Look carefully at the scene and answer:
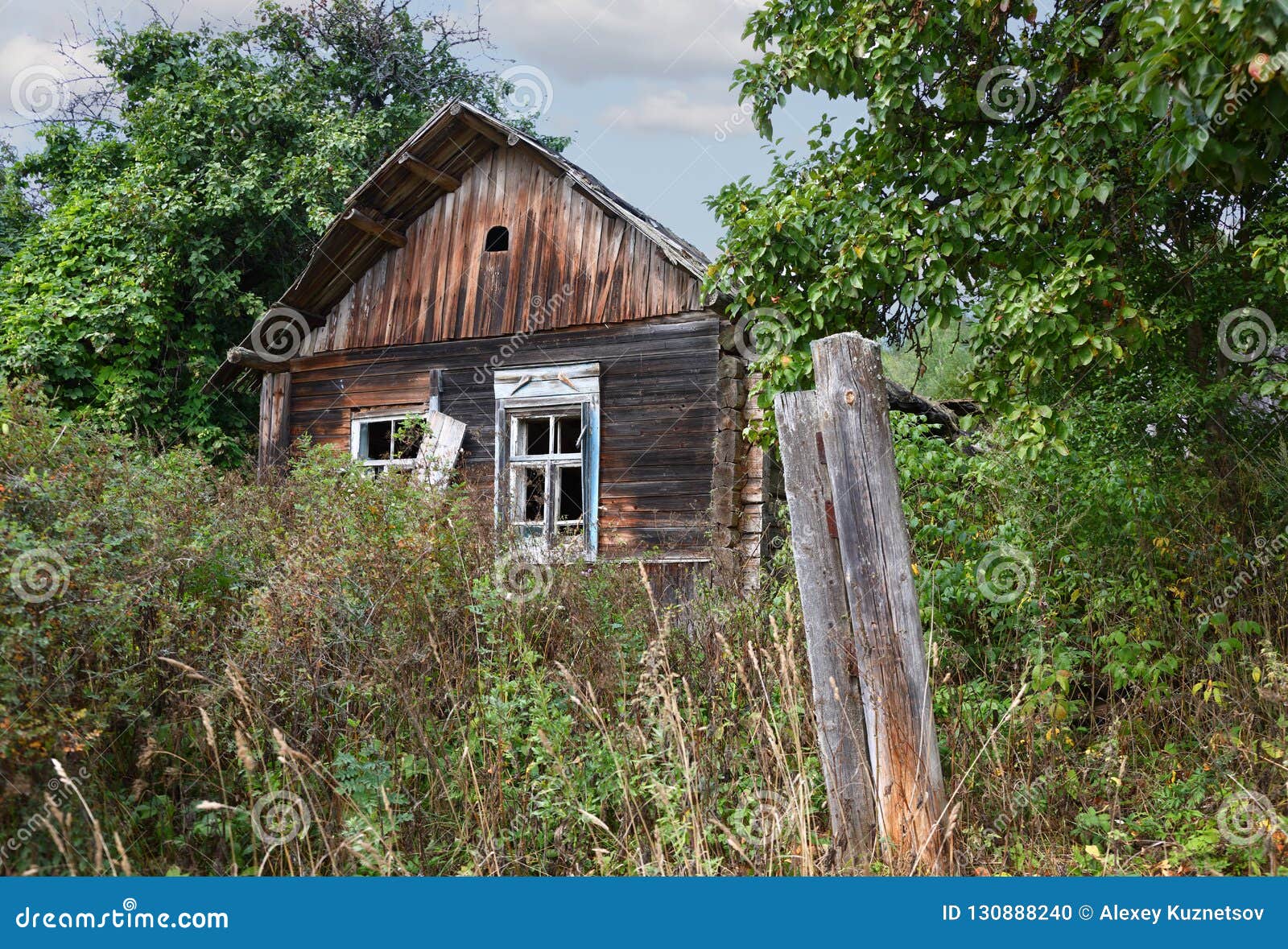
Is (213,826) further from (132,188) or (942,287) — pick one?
(132,188)

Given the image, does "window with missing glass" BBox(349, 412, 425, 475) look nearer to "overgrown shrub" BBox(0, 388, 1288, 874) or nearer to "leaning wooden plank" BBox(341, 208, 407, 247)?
"leaning wooden plank" BBox(341, 208, 407, 247)

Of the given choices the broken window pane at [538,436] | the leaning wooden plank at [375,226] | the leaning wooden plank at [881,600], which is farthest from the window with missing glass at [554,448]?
the leaning wooden plank at [881,600]

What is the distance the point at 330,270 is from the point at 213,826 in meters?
8.65

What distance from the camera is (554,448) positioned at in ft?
33.3

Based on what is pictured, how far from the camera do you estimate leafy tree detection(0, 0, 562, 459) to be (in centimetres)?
1363

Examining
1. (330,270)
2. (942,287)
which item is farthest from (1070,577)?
(330,270)

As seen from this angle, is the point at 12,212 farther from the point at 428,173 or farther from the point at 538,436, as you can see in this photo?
the point at 538,436

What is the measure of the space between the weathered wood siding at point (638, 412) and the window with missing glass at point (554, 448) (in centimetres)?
11

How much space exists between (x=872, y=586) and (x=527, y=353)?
7169 millimetres

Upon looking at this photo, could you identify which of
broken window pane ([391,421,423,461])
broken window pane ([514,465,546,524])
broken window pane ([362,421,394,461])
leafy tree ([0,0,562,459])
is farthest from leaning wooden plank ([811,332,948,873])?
leafy tree ([0,0,562,459])

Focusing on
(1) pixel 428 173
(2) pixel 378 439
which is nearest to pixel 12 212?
(2) pixel 378 439

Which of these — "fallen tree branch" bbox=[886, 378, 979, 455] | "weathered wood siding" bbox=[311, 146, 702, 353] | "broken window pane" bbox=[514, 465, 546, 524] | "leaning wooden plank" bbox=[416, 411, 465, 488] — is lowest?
"broken window pane" bbox=[514, 465, 546, 524]

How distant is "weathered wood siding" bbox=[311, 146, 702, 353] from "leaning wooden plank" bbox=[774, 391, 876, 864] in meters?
5.61

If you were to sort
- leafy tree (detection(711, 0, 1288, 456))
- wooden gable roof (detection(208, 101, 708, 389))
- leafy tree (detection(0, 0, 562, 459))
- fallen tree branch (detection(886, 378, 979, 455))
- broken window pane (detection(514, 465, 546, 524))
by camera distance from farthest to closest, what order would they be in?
leafy tree (detection(0, 0, 562, 459)), broken window pane (detection(514, 465, 546, 524)), fallen tree branch (detection(886, 378, 979, 455)), wooden gable roof (detection(208, 101, 708, 389)), leafy tree (detection(711, 0, 1288, 456))
